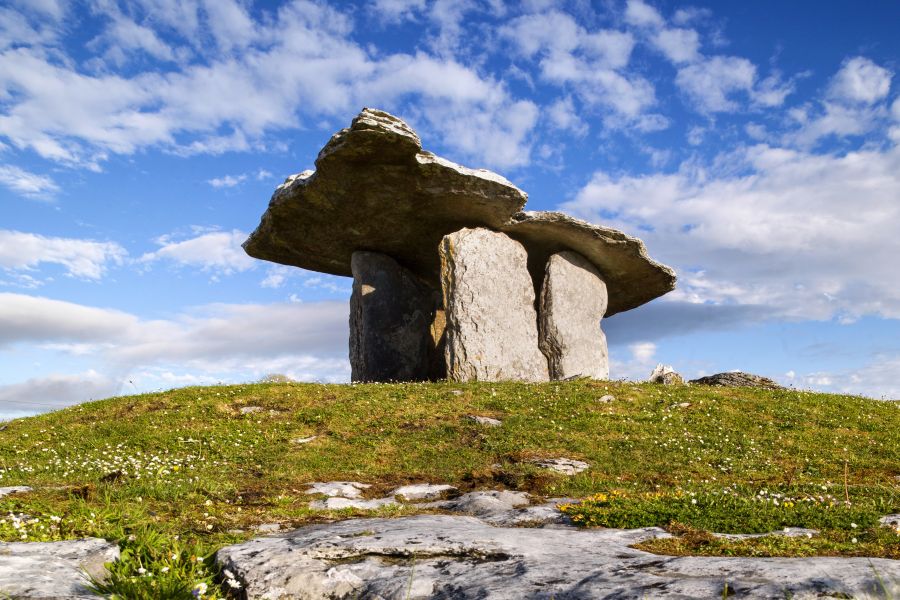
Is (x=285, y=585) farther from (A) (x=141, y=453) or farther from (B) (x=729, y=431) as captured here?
(B) (x=729, y=431)

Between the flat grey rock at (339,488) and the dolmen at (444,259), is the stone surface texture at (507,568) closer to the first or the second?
the flat grey rock at (339,488)

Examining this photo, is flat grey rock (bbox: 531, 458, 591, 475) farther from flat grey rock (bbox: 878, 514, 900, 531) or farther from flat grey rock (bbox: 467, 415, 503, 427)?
flat grey rock (bbox: 878, 514, 900, 531)

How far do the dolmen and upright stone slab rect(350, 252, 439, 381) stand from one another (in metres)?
0.05

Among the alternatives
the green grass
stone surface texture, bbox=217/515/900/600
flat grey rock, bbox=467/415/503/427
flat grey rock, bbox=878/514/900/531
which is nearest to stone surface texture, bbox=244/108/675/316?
the green grass

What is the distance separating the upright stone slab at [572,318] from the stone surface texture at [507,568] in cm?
2075

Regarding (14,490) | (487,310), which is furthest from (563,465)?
(487,310)

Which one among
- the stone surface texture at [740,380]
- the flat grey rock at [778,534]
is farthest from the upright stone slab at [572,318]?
the flat grey rock at [778,534]

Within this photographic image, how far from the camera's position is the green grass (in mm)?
8977

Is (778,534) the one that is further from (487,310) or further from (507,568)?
(487,310)

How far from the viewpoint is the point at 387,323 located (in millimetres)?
31406

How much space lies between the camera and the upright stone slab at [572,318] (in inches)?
1162

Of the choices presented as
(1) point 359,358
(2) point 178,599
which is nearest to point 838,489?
(2) point 178,599

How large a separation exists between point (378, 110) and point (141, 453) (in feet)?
45.5

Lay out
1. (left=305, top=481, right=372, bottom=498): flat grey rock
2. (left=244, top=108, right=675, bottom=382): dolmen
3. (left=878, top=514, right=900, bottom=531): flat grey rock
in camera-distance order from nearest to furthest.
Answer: (left=878, top=514, right=900, bottom=531): flat grey rock, (left=305, top=481, right=372, bottom=498): flat grey rock, (left=244, top=108, right=675, bottom=382): dolmen
